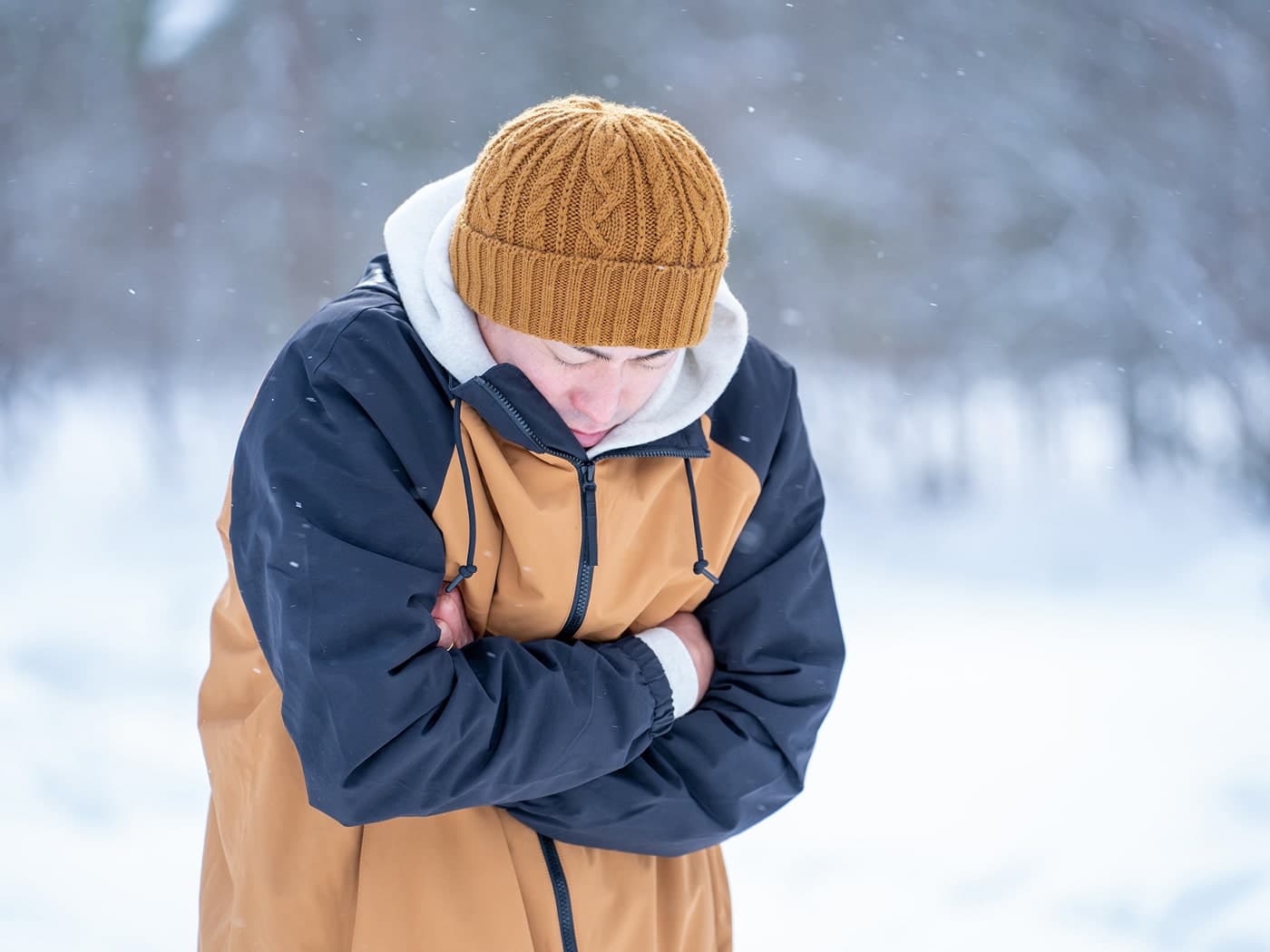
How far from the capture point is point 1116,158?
5043 millimetres

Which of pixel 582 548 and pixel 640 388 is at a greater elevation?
pixel 640 388

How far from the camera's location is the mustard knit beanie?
3.17ft

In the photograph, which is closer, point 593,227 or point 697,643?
point 593,227

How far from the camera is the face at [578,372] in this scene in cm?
104

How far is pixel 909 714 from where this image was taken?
318cm

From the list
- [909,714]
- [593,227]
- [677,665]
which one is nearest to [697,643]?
[677,665]

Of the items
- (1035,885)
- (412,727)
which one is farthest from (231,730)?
(1035,885)

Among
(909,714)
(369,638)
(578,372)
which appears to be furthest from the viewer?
(909,714)

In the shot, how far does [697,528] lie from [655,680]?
143mm

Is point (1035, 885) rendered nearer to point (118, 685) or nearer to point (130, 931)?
point (130, 931)

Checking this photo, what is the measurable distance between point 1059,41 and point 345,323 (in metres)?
4.78

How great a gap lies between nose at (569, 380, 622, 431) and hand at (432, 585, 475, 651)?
0.19 m

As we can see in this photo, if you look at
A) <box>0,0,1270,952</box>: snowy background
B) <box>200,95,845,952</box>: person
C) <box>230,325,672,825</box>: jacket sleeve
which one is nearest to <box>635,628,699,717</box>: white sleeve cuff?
<box>200,95,845,952</box>: person

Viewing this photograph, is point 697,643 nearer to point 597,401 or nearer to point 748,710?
point 748,710
